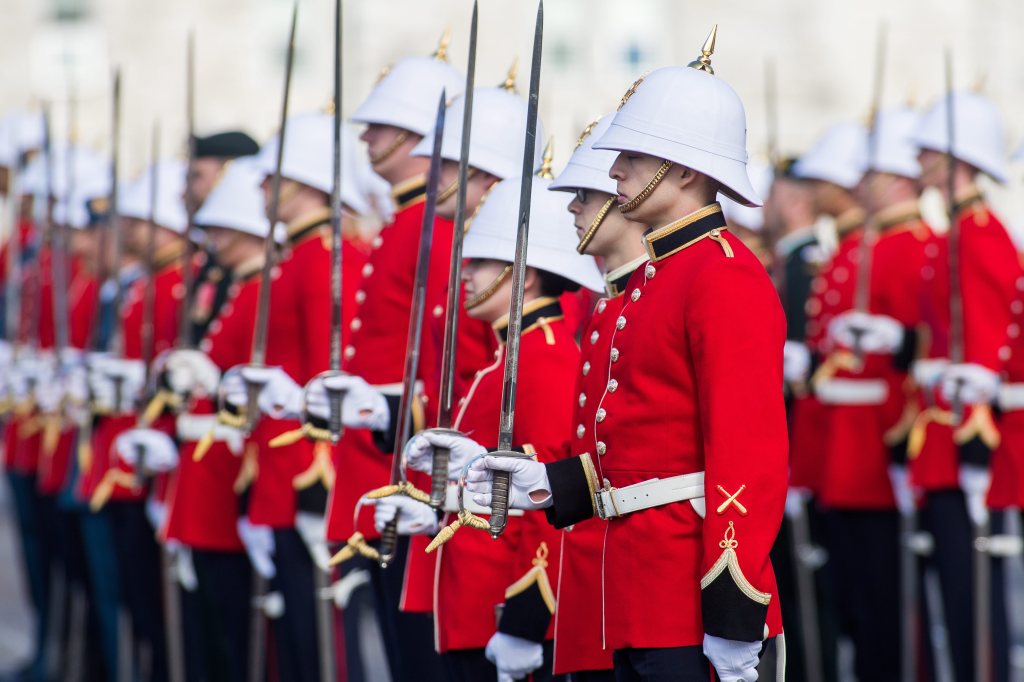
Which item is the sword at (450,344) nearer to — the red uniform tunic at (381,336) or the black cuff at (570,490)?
the black cuff at (570,490)

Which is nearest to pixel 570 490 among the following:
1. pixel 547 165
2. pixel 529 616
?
pixel 529 616

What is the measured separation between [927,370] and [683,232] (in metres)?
3.38

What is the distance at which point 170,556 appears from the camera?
7.00m

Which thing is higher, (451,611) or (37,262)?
(37,262)

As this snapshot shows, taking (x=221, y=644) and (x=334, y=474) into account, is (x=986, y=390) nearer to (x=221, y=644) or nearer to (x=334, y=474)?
(x=334, y=474)

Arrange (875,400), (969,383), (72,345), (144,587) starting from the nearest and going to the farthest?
(969,383)
(875,400)
(144,587)
(72,345)

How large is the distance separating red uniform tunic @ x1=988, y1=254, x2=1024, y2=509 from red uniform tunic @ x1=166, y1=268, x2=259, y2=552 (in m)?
2.88

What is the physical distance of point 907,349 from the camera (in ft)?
22.9

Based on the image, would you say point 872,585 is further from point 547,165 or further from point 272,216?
point 272,216

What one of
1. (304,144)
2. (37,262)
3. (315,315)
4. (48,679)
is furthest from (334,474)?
(37,262)

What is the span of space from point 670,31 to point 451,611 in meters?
22.0

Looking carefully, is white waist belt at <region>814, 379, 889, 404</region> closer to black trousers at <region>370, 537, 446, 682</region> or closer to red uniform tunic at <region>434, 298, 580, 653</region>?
black trousers at <region>370, 537, 446, 682</region>

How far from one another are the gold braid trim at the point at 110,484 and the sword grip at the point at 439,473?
3602 mm

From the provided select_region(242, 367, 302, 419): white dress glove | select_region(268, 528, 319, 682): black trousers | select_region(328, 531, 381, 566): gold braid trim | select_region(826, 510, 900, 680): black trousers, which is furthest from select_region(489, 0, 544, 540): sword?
select_region(826, 510, 900, 680): black trousers
